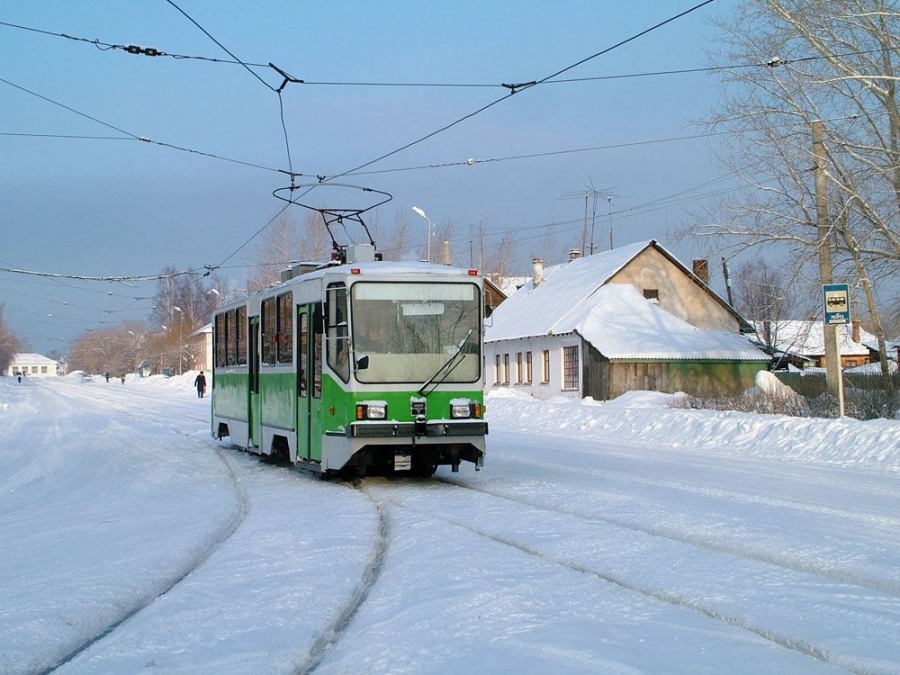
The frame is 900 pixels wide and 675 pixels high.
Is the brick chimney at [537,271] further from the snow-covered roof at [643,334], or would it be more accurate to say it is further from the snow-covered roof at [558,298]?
the snow-covered roof at [643,334]

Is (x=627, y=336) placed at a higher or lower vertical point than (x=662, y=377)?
higher

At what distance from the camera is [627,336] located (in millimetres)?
41281

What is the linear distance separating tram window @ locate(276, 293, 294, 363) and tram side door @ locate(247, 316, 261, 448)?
166cm

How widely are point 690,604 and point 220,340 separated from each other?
16.2m

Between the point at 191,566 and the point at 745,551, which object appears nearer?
the point at 745,551

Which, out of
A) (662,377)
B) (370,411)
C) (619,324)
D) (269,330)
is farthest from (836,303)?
(619,324)

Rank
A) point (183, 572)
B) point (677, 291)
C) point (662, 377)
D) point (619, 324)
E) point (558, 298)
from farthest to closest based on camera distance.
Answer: point (558, 298) < point (677, 291) < point (619, 324) < point (662, 377) < point (183, 572)

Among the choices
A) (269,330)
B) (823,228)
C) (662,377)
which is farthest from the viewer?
(662,377)

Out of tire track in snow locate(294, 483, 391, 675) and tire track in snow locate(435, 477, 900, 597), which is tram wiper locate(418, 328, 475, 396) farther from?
tire track in snow locate(294, 483, 391, 675)

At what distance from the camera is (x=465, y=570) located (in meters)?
7.93

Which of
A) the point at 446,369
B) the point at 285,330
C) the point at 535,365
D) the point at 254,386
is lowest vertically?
the point at 254,386

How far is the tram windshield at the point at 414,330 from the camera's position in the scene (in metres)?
13.4

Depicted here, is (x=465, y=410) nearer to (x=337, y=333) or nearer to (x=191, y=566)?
(x=337, y=333)

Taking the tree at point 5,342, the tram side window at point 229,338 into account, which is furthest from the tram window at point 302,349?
the tree at point 5,342
